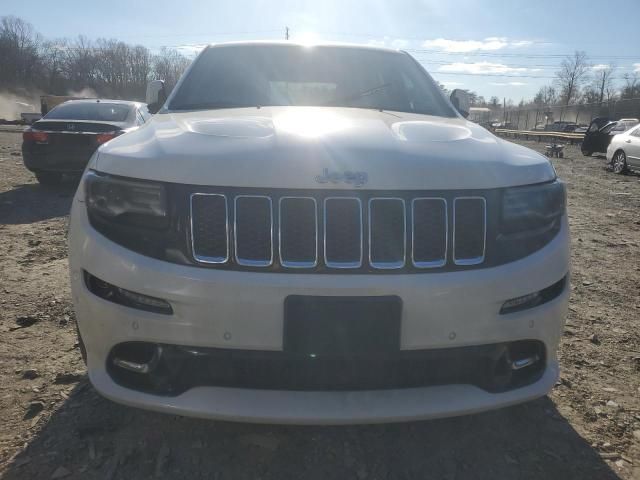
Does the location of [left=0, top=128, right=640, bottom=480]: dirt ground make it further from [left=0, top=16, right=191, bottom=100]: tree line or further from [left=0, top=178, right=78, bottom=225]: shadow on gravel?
[left=0, top=16, right=191, bottom=100]: tree line

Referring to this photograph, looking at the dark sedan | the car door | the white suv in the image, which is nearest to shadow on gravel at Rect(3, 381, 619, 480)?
the white suv

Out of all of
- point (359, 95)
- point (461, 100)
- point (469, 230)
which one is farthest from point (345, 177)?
point (461, 100)

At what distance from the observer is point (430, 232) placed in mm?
1795

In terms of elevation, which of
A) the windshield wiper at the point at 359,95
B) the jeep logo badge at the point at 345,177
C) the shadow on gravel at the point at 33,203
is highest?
the windshield wiper at the point at 359,95

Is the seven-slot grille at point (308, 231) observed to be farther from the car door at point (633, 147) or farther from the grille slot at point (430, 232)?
the car door at point (633, 147)

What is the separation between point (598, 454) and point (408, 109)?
2.04 metres

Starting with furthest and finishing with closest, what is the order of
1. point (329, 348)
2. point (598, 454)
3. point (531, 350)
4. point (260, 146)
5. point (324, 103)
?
1. point (324, 103)
2. point (598, 454)
3. point (531, 350)
4. point (260, 146)
5. point (329, 348)

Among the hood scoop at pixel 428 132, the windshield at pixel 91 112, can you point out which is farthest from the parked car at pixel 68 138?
the hood scoop at pixel 428 132

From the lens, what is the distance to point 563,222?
208cm

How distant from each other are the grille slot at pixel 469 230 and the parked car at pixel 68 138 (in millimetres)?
6756

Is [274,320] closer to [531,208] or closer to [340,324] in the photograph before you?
[340,324]

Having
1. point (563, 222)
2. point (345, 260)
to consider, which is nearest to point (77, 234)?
point (345, 260)

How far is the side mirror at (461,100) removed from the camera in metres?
3.79

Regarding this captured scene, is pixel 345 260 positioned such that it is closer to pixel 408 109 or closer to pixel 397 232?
pixel 397 232
